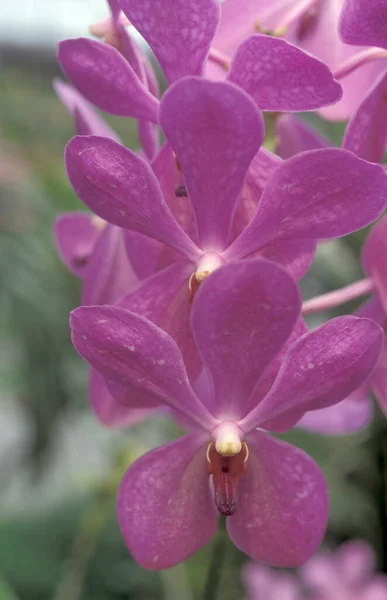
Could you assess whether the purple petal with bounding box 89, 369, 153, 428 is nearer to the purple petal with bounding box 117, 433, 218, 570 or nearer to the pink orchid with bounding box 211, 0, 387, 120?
the purple petal with bounding box 117, 433, 218, 570

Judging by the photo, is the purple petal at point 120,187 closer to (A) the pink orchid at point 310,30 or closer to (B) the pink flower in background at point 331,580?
(A) the pink orchid at point 310,30

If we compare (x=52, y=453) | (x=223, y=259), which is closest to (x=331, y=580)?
(x=52, y=453)

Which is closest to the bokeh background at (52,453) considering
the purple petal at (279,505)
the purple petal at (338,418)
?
the purple petal at (338,418)

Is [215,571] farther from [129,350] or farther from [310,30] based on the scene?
Result: [310,30]

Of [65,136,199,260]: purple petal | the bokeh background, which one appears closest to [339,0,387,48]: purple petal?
[65,136,199,260]: purple petal

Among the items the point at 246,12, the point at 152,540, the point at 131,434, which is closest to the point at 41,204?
the point at 131,434

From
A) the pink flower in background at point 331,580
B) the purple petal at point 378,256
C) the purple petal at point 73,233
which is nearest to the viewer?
the purple petal at point 378,256
